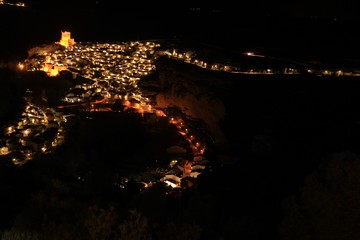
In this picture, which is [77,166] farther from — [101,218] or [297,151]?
[297,151]

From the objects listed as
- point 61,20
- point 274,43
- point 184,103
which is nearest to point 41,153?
point 184,103

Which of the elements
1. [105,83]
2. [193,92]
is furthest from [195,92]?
[105,83]

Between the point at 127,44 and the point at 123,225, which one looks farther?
the point at 127,44

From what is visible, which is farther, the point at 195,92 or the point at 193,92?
the point at 193,92

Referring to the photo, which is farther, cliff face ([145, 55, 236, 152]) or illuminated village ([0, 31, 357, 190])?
cliff face ([145, 55, 236, 152])

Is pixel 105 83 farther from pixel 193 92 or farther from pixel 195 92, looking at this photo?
pixel 195 92

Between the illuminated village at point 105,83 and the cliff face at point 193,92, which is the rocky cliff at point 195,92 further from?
the illuminated village at point 105,83

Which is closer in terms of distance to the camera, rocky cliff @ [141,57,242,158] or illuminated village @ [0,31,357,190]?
illuminated village @ [0,31,357,190]

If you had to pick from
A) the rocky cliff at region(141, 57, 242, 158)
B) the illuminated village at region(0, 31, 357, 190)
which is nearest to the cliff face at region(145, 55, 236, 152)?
the rocky cliff at region(141, 57, 242, 158)

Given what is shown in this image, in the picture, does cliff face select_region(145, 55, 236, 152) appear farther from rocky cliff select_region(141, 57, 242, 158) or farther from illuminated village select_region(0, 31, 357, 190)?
illuminated village select_region(0, 31, 357, 190)

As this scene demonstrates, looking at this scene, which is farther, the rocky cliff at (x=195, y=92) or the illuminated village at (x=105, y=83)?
the rocky cliff at (x=195, y=92)

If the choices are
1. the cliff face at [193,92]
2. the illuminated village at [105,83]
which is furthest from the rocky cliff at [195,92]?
the illuminated village at [105,83]
